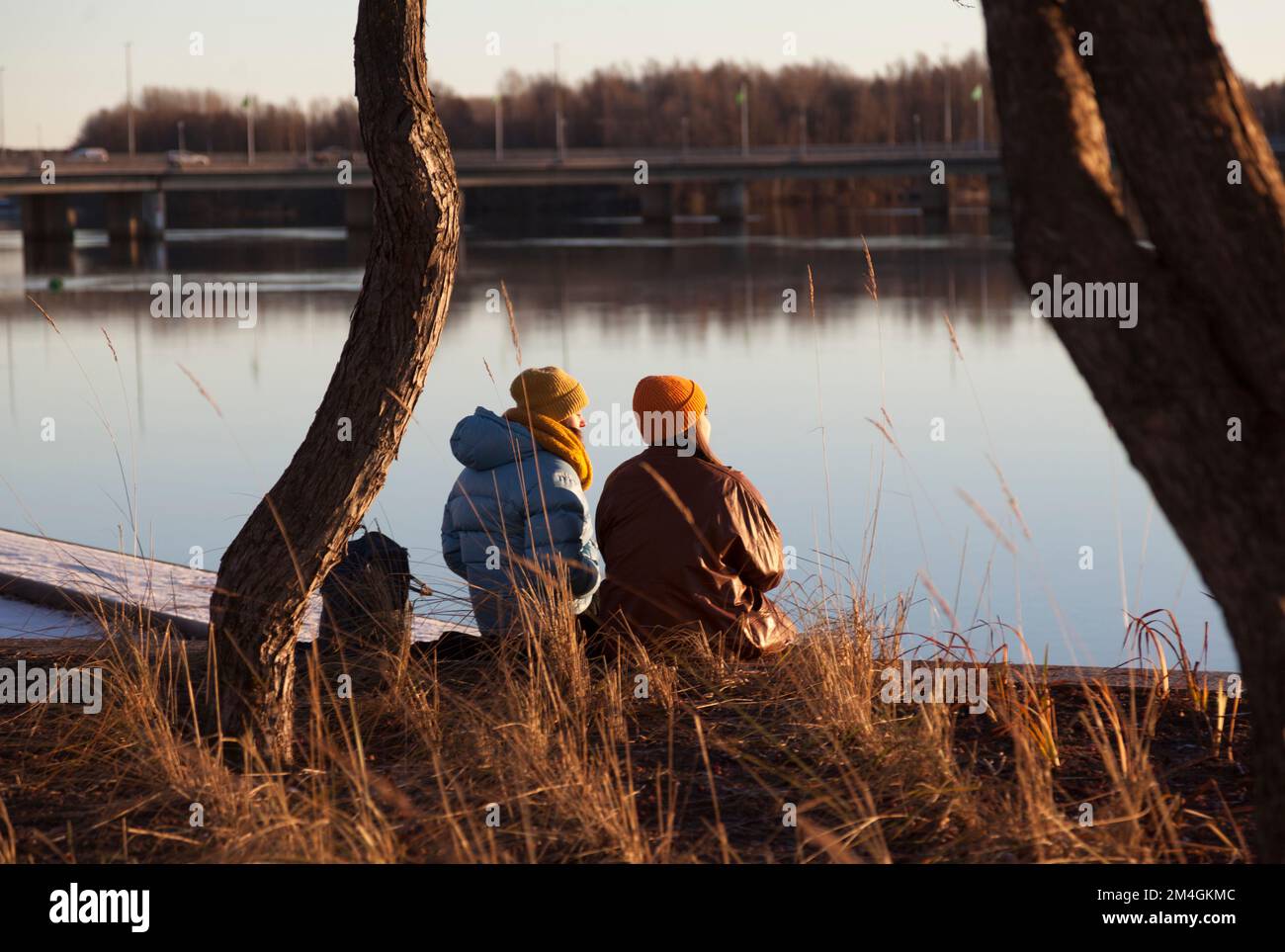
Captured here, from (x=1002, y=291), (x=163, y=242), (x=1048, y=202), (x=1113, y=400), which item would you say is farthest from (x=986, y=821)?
(x=163, y=242)

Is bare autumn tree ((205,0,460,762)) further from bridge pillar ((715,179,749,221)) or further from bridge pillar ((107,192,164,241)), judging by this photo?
bridge pillar ((715,179,749,221))

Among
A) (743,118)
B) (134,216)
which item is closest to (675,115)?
(743,118)

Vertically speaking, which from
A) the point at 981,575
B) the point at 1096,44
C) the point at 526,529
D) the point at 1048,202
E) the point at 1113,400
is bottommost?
the point at 981,575

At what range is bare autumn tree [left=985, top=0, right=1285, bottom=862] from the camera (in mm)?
2898

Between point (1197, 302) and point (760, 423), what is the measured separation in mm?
11439

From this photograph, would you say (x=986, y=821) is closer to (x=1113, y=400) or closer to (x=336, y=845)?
(x=1113, y=400)

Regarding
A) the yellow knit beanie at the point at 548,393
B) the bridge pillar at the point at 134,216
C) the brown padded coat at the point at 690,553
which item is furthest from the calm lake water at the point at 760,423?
the bridge pillar at the point at 134,216

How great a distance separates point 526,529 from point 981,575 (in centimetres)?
411

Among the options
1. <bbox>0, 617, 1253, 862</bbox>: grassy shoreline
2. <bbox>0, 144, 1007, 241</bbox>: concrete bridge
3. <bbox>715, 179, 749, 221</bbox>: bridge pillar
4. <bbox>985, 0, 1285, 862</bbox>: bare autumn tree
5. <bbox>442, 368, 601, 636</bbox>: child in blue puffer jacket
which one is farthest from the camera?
<bbox>715, 179, 749, 221</bbox>: bridge pillar

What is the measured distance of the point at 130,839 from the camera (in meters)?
3.70

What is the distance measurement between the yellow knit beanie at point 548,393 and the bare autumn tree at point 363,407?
1281mm

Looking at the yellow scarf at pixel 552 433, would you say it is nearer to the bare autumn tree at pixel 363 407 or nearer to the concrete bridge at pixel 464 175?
the bare autumn tree at pixel 363 407

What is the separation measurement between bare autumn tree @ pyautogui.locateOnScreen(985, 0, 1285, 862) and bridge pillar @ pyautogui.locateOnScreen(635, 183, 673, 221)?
89837 mm

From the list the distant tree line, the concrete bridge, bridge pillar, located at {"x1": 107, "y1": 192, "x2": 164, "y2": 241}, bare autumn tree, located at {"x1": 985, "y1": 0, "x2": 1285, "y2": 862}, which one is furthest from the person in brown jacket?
the distant tree line
